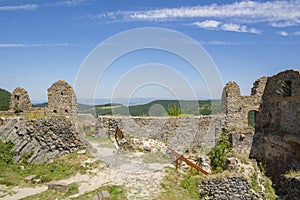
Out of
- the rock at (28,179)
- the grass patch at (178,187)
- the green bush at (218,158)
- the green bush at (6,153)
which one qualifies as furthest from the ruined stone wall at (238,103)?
the green bush at (6,153)

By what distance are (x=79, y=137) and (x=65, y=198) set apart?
17.5 feet

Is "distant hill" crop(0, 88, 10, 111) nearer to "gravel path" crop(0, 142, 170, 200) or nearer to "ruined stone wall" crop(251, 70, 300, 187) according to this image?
"gravel path" crop(0, 142, 170, 200)

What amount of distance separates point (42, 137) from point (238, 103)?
11.8 metres

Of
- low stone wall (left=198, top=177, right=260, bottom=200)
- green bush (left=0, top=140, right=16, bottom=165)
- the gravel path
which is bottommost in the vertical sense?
low stone wall (left=198, top=177, right=260, bottom=200)

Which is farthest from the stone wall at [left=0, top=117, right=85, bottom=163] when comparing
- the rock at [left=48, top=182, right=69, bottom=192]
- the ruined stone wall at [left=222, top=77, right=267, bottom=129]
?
the ruined stone wall at [left=222, top=77, right=267, bottom=129]

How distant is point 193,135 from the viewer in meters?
17.2

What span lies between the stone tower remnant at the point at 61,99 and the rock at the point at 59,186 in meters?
6.33

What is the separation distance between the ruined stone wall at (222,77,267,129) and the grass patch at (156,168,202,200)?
7279 millimetres

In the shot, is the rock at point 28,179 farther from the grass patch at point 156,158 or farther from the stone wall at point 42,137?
the grass patch at point 156,158

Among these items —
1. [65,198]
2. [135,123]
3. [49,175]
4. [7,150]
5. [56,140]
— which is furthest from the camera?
[135,123]

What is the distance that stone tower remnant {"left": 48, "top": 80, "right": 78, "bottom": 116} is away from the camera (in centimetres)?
1603

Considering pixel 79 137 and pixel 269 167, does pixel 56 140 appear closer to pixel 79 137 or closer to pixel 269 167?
pixel 79 137

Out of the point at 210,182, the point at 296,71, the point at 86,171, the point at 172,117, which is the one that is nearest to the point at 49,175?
the point at 86,171

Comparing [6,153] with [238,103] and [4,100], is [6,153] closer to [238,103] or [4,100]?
[4,100]
